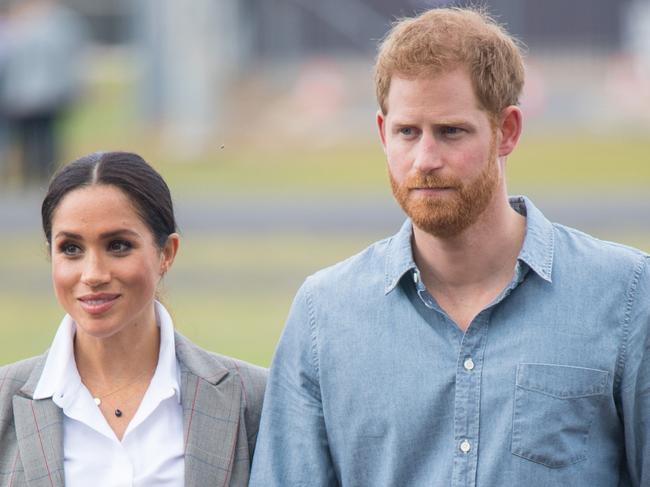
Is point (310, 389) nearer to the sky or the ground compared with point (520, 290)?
nearer to the ground

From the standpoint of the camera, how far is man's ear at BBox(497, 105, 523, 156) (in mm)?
3711

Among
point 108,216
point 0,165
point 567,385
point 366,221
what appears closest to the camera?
point 567,385

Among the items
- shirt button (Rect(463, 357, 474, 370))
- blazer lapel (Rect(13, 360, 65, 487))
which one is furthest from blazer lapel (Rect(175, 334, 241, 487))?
shirt button (Rect(463, 357, 474, 370))

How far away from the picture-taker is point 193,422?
12.7ft

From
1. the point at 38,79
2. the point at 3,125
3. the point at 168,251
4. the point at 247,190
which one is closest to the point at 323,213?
the point at 247,190

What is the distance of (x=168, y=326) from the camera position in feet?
13.2

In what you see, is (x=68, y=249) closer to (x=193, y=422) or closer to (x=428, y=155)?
(x=193, y=422)

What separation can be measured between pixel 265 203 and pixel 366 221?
1.87 meters

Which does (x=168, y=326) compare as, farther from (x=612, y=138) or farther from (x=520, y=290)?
(x=612, y=138)

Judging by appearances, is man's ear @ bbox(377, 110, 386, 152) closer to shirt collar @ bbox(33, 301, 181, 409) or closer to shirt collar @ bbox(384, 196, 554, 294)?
shirt collar @ bbox(384, 196, 554, 294)

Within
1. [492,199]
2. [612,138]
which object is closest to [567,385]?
[492,199]

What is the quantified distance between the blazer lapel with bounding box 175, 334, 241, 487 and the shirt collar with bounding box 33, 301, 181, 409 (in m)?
0.04

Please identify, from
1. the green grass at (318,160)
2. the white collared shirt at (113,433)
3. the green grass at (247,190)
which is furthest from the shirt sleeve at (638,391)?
the green grass at (318,160)

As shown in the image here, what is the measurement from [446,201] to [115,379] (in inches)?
41.1
